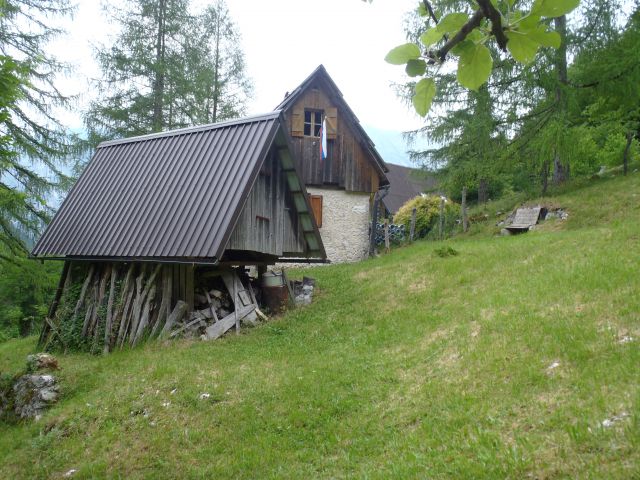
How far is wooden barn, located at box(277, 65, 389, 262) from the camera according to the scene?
19562mm

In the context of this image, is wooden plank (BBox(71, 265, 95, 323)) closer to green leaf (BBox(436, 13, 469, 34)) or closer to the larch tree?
the larch tree

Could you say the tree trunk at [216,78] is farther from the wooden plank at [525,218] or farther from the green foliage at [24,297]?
the wooden plank at [525,218]

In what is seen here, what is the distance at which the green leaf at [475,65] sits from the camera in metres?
1.63

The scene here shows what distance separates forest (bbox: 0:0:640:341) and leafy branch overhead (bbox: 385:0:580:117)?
7.85 metres

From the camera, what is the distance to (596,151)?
2345 centimetres

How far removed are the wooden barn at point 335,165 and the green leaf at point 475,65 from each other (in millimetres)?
17864

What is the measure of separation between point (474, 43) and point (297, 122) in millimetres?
18454

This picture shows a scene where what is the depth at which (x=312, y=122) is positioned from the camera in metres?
20.0

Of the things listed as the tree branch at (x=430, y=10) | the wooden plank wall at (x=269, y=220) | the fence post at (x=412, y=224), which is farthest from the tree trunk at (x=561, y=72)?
the tree branch at (x=430, y=10)

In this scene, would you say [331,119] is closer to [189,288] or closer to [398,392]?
[189,288]

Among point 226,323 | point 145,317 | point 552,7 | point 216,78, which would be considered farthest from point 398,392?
point 216,78

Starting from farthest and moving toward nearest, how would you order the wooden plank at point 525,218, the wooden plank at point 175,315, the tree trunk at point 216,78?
the tree trunk at point 216,78 → the wooden plank at point 525,218 → the wooden plank at point 175,315

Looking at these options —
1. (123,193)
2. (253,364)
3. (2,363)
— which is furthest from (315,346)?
(2,363)

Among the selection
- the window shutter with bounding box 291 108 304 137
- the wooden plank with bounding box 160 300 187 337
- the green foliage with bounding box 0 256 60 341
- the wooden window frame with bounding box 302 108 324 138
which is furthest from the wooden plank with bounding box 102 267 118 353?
the wooden window frame with bounding box 302 108 324 138
